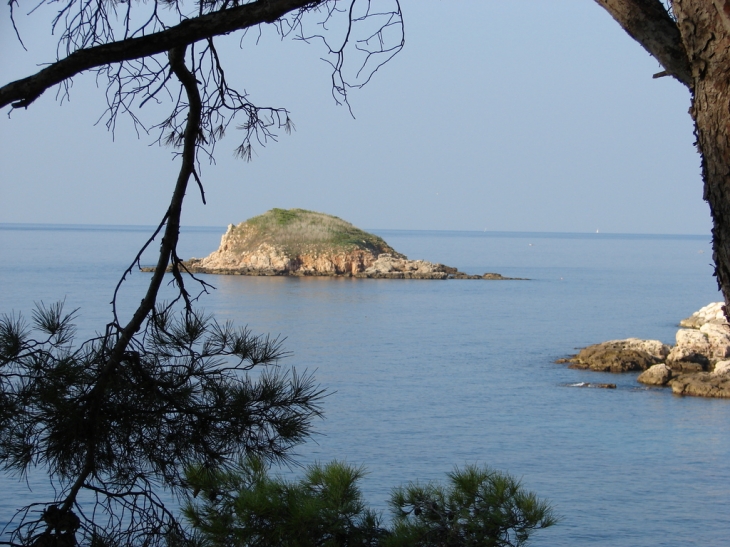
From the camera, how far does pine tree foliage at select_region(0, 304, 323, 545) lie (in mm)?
3035

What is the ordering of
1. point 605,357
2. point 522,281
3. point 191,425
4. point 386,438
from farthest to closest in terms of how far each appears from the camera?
point 522,281, point 605,357, point 386,438, point 191,425

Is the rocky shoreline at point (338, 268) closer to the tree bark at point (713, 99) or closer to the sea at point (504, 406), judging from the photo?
the sea at point (504, 406)

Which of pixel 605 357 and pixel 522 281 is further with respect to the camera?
pixel 522 281

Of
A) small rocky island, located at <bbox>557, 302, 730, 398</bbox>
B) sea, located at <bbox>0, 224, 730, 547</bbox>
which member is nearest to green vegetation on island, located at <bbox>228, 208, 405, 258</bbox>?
sea, located at <bbox>0, 224, 730, 547</bbox>

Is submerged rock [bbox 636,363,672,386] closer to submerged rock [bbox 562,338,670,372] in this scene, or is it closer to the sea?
the sea

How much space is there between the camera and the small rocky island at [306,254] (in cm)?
7388

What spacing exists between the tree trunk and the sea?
1.54 meters

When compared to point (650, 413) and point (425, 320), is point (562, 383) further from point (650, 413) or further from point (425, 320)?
point (425, 320)

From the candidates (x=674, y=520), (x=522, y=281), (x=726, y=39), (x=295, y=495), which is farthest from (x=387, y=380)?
(x=522, y=281)

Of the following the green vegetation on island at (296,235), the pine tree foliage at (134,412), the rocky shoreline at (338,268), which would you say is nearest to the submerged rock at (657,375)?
the pine tree foliage at (134,412)

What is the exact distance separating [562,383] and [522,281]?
48982 millimetres

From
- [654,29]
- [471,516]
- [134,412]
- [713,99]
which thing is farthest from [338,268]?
[713,99]

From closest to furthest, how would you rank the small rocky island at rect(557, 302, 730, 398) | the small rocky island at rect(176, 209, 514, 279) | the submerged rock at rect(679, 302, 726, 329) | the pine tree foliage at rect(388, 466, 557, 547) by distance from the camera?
1. the pine tree foliage at rect(388, 466, 557, 547)
2. the small rocky island at rect(557, 302, 730, 398)
3. the submerged rock at rect(679, 302, 726, 329)
4. the small rocky island at rect(176, 209, 514, 279)

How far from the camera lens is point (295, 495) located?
20.6ft
